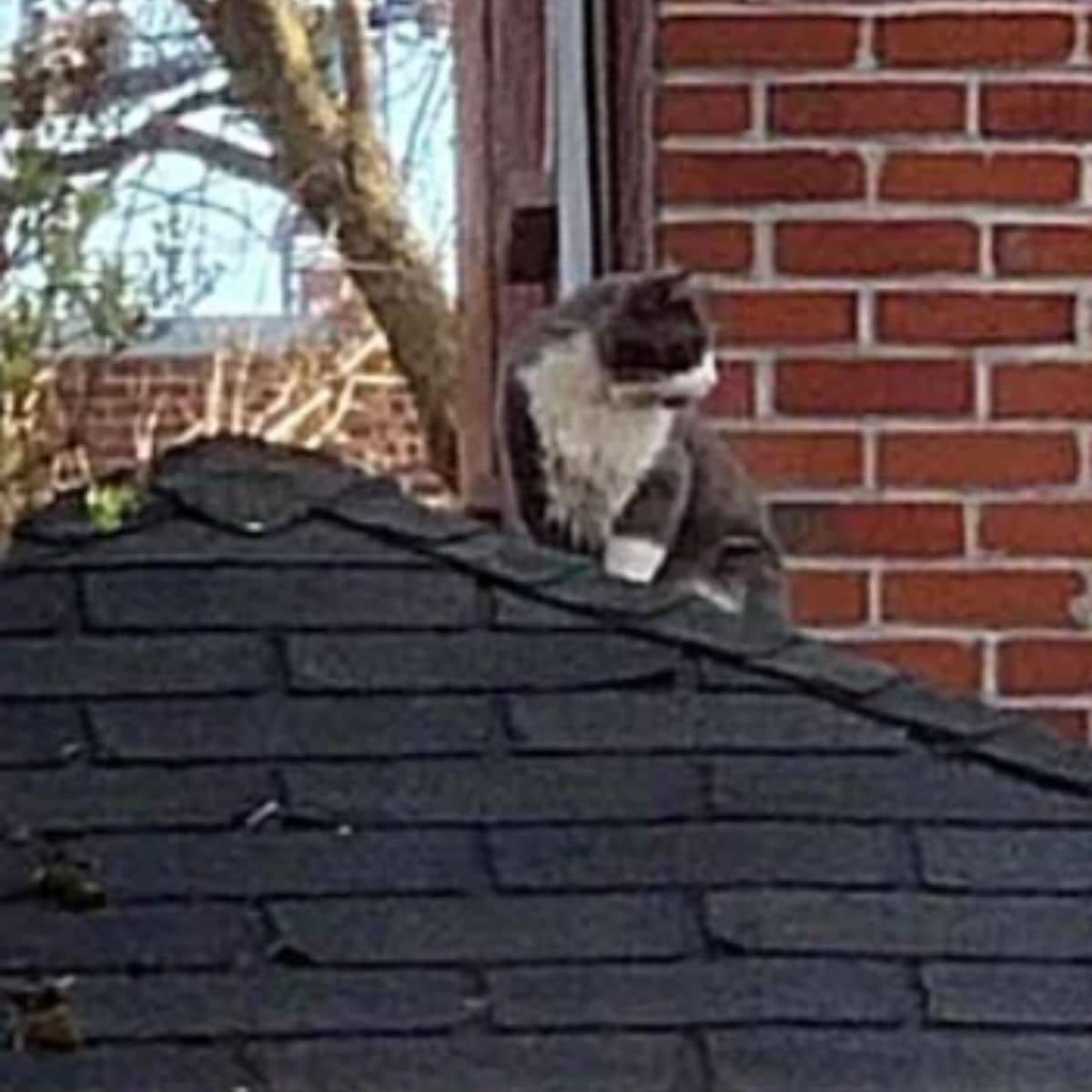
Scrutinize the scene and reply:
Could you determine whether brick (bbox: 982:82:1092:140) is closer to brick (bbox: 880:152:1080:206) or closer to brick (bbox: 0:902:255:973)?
brick (bbox: 880:152:1080:206)

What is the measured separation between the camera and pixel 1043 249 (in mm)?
3285

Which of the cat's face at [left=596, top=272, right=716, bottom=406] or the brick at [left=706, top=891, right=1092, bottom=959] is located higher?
the cat's face at [left=596, top=272, right=716, bottom=406]

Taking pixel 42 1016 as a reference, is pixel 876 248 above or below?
above

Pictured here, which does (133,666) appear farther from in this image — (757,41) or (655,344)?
(757,41)

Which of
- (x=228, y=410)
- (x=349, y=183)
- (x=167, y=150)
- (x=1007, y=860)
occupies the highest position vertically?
(x=1007, y=860)

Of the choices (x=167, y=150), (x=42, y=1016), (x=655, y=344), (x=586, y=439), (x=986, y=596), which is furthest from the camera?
(x=167, y=150)

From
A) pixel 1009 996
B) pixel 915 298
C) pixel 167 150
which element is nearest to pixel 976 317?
pixel 915 298

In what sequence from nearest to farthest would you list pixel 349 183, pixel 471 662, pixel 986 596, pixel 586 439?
pixel 471 662 < pixel 586 439 < pixel 986 596 < pixel 349 183

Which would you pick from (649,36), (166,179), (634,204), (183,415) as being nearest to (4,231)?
(166,179)

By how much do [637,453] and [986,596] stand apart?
41 centimetres

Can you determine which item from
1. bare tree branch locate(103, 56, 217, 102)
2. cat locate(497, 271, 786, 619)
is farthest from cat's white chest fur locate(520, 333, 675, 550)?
bare tree branch locate(103, 56, 217, 102)

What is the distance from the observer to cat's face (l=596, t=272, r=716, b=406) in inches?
118

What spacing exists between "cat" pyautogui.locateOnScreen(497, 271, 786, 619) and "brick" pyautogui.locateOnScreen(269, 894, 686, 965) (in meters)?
Answer: 1.12

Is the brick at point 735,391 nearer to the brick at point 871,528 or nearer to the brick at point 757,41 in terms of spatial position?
the brick at point 871,528
